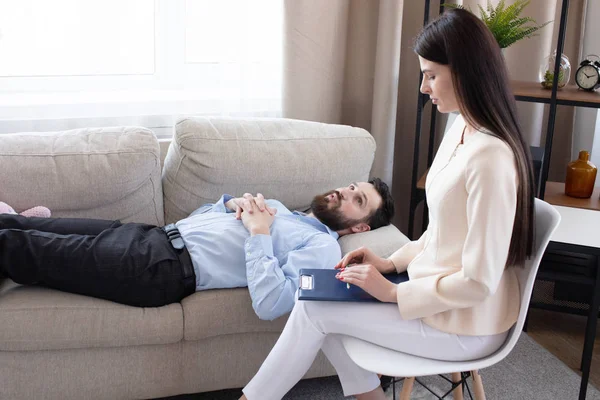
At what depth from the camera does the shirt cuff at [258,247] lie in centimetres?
203

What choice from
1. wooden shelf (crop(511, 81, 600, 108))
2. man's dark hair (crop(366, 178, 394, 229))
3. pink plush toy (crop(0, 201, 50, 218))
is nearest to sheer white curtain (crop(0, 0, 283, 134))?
pink plush toy (crop(0, 201, 50, 218))

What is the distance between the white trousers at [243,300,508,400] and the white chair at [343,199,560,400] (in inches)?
0.7

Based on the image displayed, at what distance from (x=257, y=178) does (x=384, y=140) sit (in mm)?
879

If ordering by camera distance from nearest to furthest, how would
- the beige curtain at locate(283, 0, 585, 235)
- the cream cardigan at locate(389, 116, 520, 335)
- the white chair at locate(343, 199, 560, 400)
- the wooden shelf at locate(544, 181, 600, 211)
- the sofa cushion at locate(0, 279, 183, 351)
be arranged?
1. the cream cardigan at locate(389, 116, 520, 335)
2. the white chair at locate(343, 199, 560, 400)
3. the sofa cushion at locate(0, 279, 183, 351)
4. the wooden shelf at locate(544, 181, 600, 211)
5. the beige curtain at locate(283, 0, 585, 235)

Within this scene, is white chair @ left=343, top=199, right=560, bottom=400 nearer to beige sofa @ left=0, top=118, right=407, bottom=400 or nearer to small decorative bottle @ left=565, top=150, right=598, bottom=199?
beige sofa @ left=0, top=118, right=407, bottom=400

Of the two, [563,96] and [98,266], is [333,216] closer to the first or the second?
[98,266]

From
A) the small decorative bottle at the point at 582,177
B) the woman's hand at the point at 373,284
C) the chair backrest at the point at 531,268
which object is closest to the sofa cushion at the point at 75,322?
the woman's hand at the point at 373,284

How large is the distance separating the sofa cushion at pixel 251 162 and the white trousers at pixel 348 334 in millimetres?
860

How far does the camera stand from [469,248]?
1478 millimetres

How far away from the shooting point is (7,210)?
2.20 metres

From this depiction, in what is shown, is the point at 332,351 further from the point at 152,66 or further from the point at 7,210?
the point at 152,66

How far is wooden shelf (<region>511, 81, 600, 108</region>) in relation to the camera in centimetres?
257

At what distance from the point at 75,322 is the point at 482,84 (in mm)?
1210

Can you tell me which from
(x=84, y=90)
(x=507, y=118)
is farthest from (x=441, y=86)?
(x=84, y=90)
